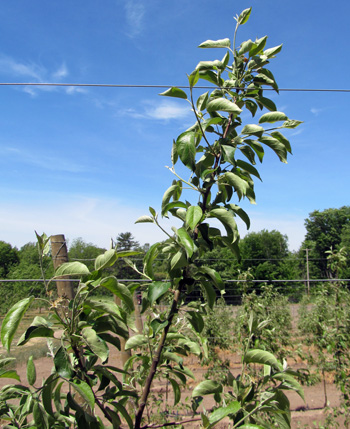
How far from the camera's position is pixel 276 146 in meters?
1.12

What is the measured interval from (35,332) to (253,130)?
2.66 ft

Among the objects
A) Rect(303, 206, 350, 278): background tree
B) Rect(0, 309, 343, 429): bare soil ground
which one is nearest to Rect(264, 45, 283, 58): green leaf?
Rect(0, 309, 343, 429): bare soil ground

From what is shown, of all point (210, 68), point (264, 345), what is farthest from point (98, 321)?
point (264, 345)

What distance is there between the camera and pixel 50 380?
0.84 meters

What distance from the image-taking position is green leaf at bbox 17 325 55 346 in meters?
0.81

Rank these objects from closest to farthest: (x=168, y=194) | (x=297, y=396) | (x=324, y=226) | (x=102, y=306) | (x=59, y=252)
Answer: (x=102, y=306)
(x=168, y=194)
(x=59, y=252)
(x=297, y=396)
(x=324, y=226)

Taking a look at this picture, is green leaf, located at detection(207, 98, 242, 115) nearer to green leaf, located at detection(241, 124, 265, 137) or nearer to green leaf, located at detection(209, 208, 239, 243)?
green leaf, located at detection(241, 124, 265, 137)

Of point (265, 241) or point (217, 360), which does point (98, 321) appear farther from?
point (265, 241)

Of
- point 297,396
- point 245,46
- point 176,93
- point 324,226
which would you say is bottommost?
point 297,396

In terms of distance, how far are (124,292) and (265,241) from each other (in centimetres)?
3427

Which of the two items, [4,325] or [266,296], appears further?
[266,296]

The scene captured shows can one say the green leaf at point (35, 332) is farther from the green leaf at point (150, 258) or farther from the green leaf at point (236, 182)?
the green leaf at point (236, 182)

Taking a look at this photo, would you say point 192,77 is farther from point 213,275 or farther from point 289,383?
point 289,383

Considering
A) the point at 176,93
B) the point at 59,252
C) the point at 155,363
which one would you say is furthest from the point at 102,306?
the point at 59,252
